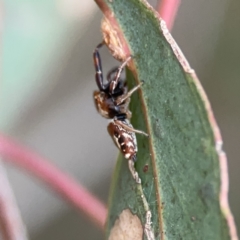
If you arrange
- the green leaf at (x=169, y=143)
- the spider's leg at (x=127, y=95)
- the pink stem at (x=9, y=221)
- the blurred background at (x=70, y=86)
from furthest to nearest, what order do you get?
the blurred background at (x=70, y=86), the pink stem at (x=9, y=221), the spider's leg at (x=127, y=95), the green leaf at (x=169, y=143)

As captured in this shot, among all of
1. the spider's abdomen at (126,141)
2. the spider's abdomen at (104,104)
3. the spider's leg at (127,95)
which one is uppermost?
the spider's abdomen at (104,104)

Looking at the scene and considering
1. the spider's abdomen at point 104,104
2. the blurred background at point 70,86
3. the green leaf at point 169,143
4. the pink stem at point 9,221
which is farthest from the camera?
the blurred background at point 70,86

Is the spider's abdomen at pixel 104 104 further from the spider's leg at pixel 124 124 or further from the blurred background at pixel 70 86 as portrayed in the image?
the blurred background at pixel 70 86

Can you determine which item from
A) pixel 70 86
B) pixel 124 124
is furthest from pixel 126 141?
pixel 70 86

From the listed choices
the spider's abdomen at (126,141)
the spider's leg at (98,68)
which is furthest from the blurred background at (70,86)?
the spider's abdomen at (126,141)

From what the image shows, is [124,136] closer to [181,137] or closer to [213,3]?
[181,137]

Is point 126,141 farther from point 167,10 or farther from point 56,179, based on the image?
point 56,179

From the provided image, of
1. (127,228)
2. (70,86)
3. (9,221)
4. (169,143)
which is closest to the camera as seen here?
(169,143)

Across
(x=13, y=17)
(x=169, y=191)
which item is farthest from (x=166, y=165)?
(x=13, y=17)
